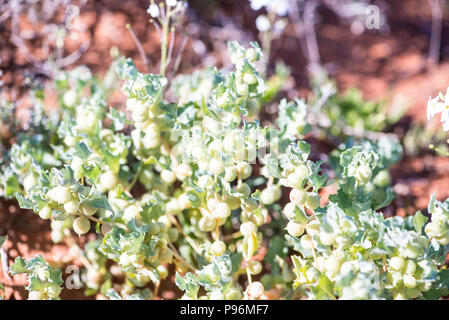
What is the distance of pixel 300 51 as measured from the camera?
8.57 feet

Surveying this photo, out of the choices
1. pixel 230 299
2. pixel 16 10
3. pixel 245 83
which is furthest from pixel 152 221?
pixel 16 10

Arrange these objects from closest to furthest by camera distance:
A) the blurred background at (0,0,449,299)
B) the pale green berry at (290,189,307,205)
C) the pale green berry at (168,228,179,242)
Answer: the pale green berry at (290,189,307,205) < the pale green berry at (168,228,179,242) < the blurred background at (0,0,449,299)

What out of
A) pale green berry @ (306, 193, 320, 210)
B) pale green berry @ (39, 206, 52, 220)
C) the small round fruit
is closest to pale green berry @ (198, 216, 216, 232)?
the small round fruit

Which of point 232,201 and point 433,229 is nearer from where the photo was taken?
point 433,229

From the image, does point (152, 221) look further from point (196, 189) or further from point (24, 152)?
point (24, 152)

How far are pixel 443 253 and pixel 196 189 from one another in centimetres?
57

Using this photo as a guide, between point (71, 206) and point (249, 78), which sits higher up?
point (249, 78)

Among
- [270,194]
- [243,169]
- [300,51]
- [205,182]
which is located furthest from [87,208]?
[300,51]

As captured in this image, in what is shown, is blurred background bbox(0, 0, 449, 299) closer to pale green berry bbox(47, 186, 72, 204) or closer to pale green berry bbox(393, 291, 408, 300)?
pale green berry bbox(47, 186, 72, 204)

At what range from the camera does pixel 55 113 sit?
156 cm

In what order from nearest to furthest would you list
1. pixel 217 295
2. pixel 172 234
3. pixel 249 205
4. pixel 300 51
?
1. pixel 217 295
2. pixel 249 205
3. pixel 172 234
4. pixel 300 51

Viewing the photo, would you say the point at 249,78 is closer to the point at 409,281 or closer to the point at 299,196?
the point at 299,196

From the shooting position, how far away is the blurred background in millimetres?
1855

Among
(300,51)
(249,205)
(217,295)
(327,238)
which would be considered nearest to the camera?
(327,238)
